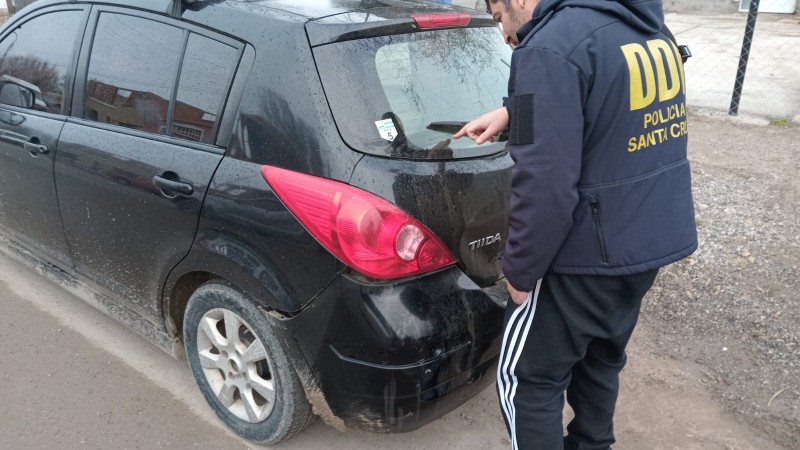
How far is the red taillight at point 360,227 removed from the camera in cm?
219

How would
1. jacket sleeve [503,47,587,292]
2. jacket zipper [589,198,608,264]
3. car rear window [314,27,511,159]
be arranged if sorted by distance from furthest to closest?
car rear window [314,27,511,159] → jacket zipper [589,198,608,264] → jacket sleeve [503,47,587,292]

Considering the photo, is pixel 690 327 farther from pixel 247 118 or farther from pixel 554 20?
pixel 247 118

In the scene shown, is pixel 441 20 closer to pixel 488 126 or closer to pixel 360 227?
pixel 488 126

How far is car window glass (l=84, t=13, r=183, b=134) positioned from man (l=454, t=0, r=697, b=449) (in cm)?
136

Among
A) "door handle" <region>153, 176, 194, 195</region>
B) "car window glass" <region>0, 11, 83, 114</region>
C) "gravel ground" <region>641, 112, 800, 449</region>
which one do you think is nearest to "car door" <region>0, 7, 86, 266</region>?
"car window glass" <region>0, 11, 83, 114</region>

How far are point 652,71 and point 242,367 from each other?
1.86 m

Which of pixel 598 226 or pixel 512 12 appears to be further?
pixel 512 12

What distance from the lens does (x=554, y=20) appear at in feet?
6.15

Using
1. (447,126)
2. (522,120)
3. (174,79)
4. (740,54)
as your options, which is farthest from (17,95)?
(740,54)

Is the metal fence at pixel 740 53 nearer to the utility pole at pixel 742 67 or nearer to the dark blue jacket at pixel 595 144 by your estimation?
the utility pole at pixel 742 67

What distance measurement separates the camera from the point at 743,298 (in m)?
3.80

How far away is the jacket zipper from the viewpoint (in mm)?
1943

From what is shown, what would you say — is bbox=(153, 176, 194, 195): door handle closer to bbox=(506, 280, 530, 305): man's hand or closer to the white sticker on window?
the white sticker on window

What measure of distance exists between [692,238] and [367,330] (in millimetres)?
1079
